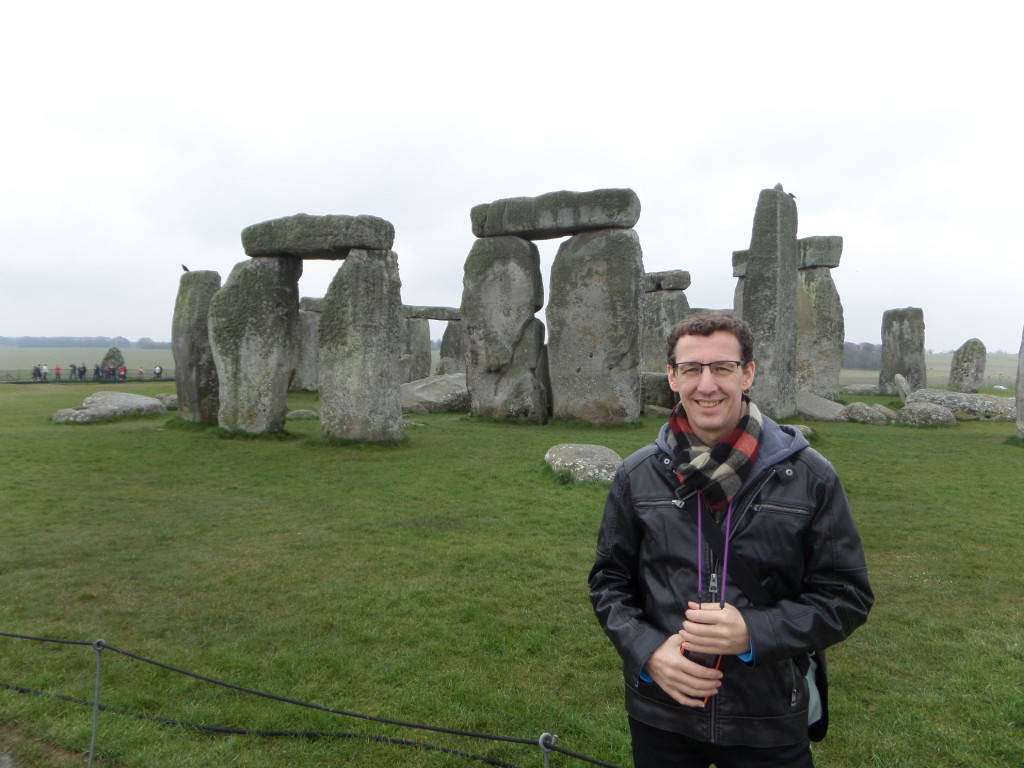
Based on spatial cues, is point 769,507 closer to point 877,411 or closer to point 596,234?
point 596,234

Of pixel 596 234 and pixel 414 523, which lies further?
pixel 596 234

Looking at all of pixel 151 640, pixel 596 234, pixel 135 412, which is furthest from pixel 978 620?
pixel 135 412

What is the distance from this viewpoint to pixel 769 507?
1.83 metres

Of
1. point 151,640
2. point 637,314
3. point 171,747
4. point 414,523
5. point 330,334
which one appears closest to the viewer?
point 171,747

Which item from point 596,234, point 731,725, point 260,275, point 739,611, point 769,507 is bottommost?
point 731,725

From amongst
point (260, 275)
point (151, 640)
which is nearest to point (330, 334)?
point (260, 275)

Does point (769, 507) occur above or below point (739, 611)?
above

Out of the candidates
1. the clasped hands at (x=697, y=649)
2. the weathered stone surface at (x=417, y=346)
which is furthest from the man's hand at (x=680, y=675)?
the weathered stone surface at (x=417, y=346)

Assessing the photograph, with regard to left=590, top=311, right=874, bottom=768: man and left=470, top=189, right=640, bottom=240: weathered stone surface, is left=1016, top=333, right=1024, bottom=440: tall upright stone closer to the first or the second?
left=470, top=189, right=640, bottom=240: weathered stone surface

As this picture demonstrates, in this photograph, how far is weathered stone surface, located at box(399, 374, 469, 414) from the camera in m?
A: 14.9

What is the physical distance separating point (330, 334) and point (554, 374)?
15.1 ft

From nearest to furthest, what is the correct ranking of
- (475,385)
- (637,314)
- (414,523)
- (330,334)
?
(414,523) → (330,334) → (637,314) → (475,385)

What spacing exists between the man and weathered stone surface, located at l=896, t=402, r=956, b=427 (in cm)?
1309

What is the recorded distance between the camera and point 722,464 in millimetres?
1835
